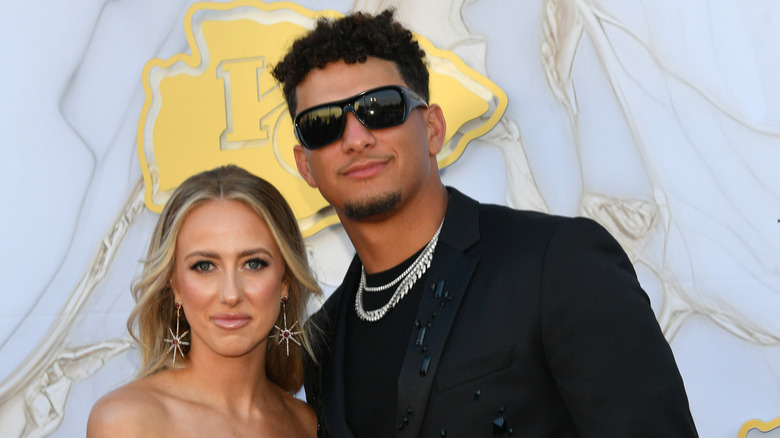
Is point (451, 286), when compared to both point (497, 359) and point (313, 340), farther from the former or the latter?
point (313, 340)

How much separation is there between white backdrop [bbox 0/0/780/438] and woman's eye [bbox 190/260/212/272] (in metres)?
0.92

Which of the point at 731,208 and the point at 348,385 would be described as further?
the point at 731,208

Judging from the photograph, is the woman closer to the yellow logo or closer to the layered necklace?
the layered necklace

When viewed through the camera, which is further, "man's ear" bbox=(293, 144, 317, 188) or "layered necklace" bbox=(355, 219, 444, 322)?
"man's ear" bbox=(293, 144, 317, 188)

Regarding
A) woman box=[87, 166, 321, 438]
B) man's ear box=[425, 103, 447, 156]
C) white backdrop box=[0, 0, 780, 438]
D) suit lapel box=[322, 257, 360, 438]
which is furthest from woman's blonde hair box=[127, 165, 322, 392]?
white backdrop box=[0, 0, 780, 438]

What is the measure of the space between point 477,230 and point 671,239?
107 centimetres

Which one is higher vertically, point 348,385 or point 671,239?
point 671,239

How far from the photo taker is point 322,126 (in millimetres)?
1784

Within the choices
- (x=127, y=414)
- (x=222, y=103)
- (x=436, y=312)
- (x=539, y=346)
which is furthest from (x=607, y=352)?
(x=222, y=103)

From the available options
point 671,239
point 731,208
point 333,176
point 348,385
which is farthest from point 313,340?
point 731,208

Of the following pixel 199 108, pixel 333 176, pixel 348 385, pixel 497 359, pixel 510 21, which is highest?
pixel 510 21

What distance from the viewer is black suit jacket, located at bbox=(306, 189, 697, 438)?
141 cm

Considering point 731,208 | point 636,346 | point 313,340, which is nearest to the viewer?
point 636,346

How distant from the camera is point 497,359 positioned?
151 centimetres
